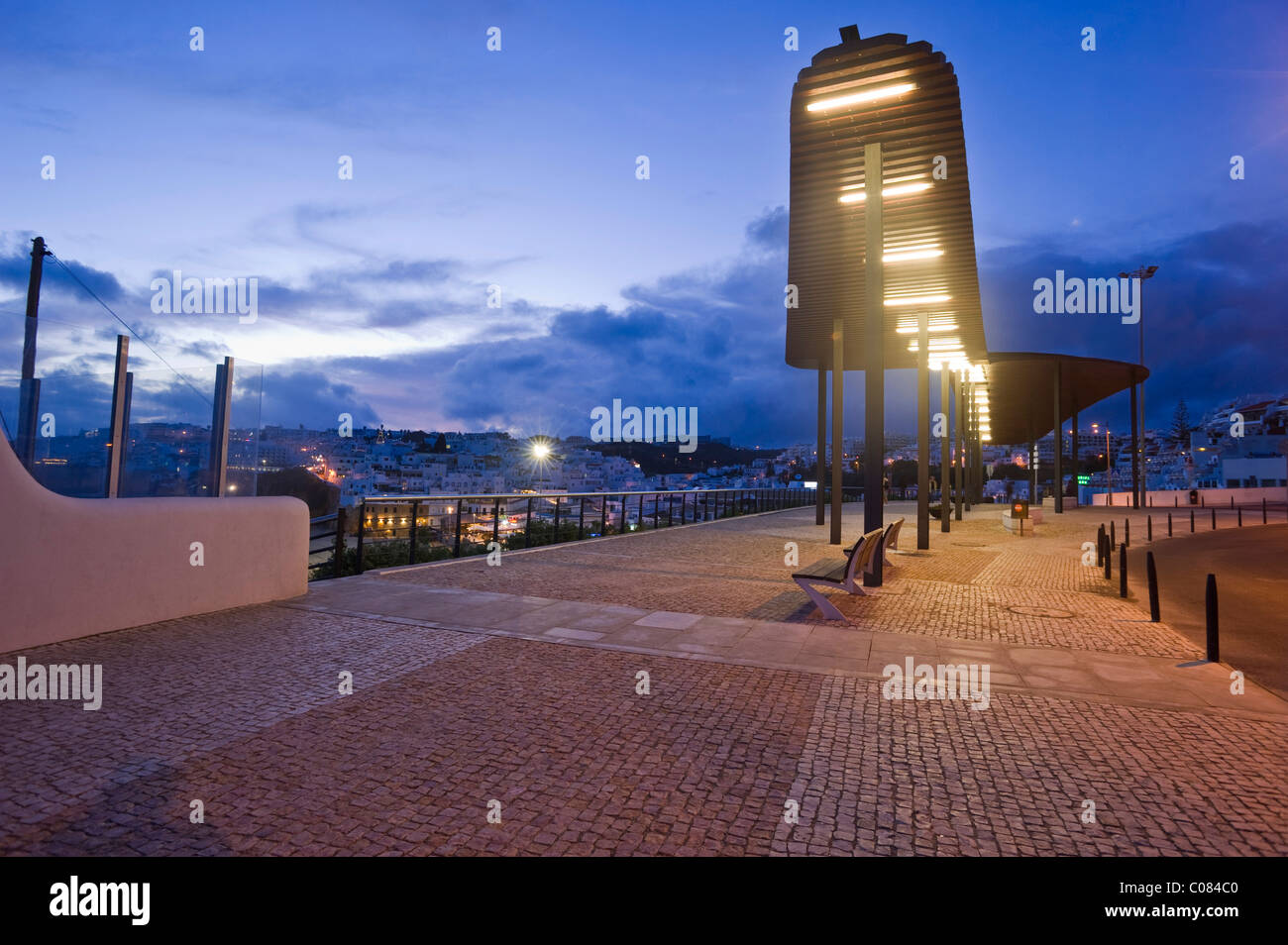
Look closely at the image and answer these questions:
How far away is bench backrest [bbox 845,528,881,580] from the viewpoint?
6871 mm

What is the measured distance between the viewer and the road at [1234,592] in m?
5.74

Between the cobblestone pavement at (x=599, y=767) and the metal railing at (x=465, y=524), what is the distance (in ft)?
13.5

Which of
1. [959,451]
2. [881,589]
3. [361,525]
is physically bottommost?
[881,589]

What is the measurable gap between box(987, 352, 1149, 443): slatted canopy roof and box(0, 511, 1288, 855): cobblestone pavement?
25.0m

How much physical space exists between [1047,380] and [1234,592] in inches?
1076

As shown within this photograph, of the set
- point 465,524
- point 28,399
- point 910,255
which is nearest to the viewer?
point 28,399

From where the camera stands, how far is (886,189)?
1041 centimetres

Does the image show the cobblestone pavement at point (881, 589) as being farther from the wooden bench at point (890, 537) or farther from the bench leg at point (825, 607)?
the wooden bench at point (890, 537)

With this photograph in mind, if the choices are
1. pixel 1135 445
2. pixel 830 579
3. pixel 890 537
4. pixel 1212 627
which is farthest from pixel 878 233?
pixel 1135 445

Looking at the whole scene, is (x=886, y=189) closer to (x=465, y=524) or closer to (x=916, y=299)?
(x=916, y=299)

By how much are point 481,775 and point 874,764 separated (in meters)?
1.91

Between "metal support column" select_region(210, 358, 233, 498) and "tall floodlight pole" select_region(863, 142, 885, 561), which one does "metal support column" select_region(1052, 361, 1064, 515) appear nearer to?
"tall floodlight pole" select_region(863, 142, 885, 561)

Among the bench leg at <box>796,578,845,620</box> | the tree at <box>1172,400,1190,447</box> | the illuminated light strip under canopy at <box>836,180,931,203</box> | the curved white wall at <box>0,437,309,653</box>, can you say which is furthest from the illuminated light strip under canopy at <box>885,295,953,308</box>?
the tree at <box>1172,400,1190,447</box>
